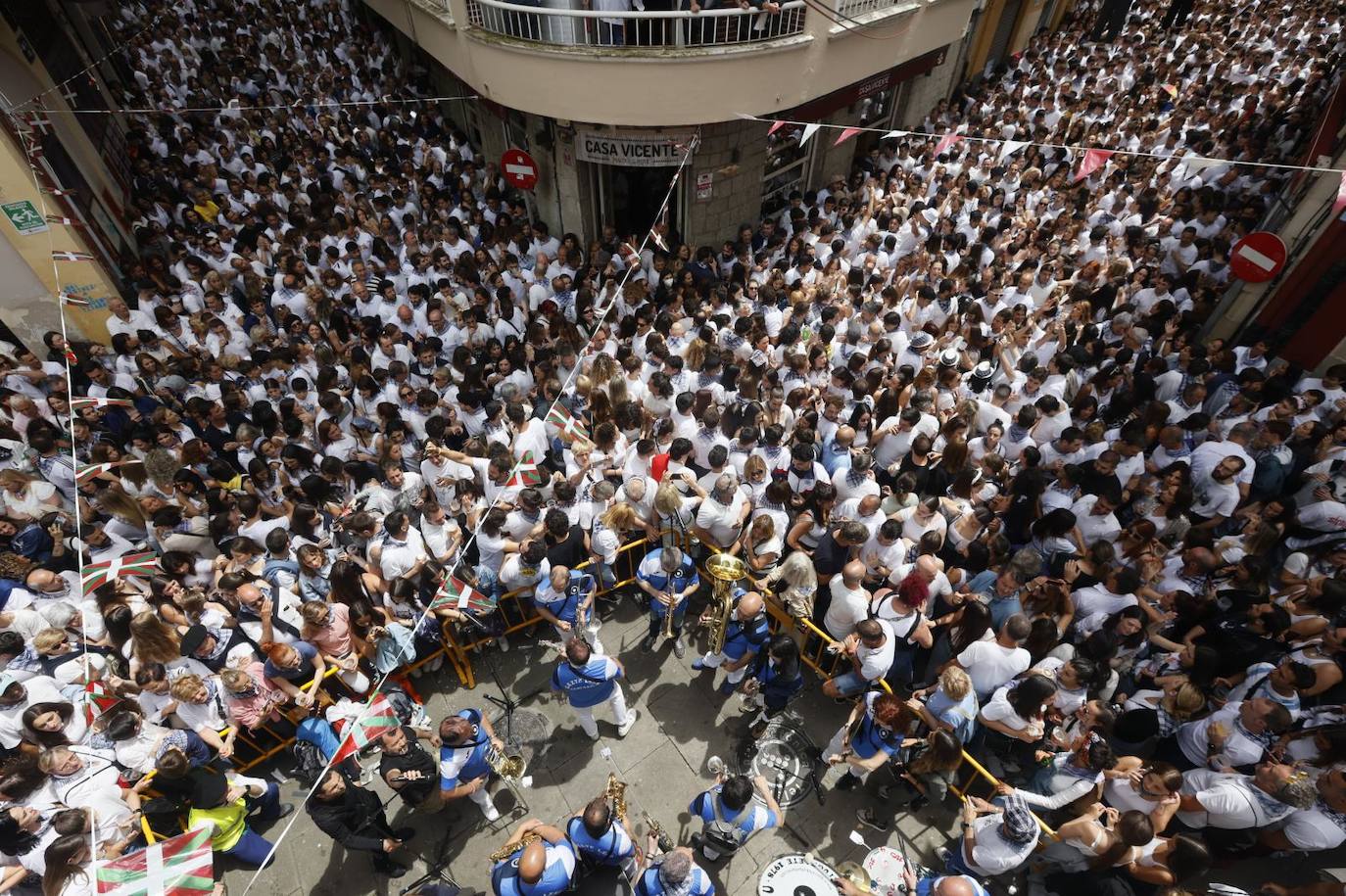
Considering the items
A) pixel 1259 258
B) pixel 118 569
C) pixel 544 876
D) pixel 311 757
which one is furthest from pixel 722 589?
pixel 1259 258

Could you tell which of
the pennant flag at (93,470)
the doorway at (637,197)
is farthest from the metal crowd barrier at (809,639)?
the doorway at (637,197)

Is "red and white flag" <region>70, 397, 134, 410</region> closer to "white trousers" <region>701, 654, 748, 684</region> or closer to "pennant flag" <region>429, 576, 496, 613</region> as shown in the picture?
"pennant flag" <region>429, 576, 496, 613</region>

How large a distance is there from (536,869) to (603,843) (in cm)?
53

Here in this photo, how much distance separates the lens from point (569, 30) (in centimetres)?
931

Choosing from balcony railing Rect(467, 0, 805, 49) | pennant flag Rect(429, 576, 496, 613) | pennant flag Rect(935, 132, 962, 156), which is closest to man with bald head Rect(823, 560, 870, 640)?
A: pennant flag Rect(429, 576, 496, 613)

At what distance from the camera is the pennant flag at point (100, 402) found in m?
7.02

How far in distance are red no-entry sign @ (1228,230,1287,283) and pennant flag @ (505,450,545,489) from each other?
10000 millimetres

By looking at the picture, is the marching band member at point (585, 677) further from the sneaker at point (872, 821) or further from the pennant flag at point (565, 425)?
the pennant flag at point (565, 425)

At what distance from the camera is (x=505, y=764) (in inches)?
201

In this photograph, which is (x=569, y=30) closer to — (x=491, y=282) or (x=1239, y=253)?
(x=491, y=282)

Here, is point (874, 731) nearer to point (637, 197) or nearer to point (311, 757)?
point (311, 757)

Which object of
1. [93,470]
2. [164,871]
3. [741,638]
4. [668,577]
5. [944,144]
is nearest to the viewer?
[164,871]

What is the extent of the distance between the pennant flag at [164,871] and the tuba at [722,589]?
3859 millimetres

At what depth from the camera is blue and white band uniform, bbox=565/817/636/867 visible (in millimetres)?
A: 4094
